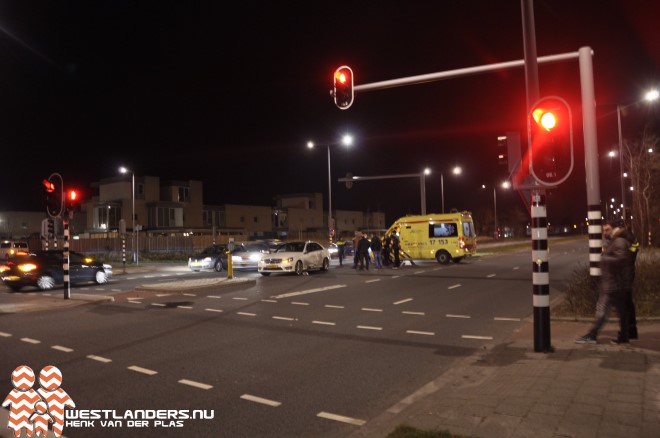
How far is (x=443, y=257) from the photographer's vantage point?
28797 millimetres

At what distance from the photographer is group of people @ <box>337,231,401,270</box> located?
81.1ft

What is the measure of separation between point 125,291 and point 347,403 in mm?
13862

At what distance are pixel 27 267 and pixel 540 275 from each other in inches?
704

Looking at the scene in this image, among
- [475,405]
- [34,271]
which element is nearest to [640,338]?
[475,405]

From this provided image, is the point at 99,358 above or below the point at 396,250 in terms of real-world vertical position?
below

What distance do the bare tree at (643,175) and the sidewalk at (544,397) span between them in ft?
77.8

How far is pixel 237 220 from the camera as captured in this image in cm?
8375

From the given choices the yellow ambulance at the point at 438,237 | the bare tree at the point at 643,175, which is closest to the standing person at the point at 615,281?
the yellow ambulance at the point at 438,237

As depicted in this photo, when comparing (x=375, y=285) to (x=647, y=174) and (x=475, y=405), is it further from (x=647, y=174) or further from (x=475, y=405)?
(x=647, y=174)

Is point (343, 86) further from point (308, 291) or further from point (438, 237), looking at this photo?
point (438, 237)

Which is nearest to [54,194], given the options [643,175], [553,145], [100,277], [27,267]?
[27,267]

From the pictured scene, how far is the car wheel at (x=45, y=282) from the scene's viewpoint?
1881cm

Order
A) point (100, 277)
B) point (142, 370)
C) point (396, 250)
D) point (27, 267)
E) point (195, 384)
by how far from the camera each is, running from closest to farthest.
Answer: point (195, 384) → point (142, 370) → point (27, 267) → point (100, 277) → point (396, 250)

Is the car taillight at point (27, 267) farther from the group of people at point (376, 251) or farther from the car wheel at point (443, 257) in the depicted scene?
the car wheel at point (443, 257)
